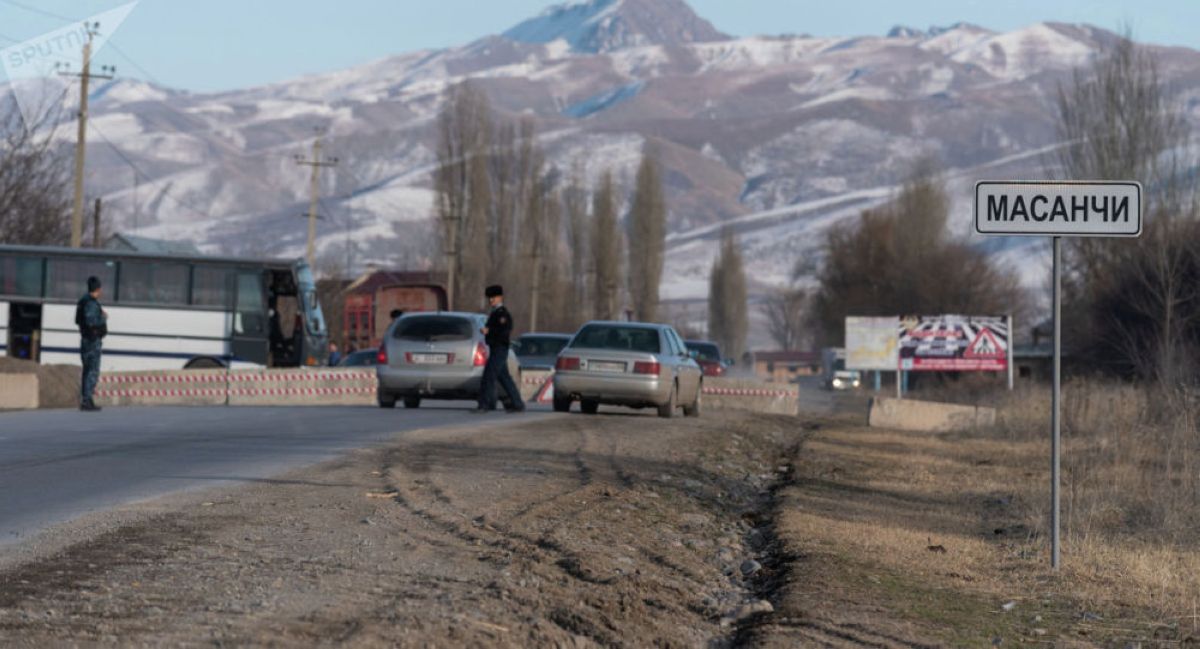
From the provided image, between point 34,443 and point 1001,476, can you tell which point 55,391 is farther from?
point 1001,476

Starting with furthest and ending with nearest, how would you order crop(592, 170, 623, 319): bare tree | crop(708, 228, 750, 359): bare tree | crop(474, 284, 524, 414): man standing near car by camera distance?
crop(708, 228, 750, 359): bare tree
crop(592, 170, 623, 319): bare tree
crop(474, 284, 524, 414): man standing near car

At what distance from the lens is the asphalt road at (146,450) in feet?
40.5

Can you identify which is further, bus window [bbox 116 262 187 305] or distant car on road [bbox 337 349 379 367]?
distant car on road [bbox 337 349 379 367]

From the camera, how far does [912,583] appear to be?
10.2m

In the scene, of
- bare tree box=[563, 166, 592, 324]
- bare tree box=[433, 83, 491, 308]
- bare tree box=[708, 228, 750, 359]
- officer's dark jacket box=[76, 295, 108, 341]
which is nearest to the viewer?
officer's dark jacket box=[76, 295, 108, 341]

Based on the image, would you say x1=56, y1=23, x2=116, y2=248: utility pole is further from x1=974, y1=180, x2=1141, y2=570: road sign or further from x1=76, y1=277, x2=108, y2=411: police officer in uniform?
x1=974, y1=180, x2=1141, y2=570: road sign

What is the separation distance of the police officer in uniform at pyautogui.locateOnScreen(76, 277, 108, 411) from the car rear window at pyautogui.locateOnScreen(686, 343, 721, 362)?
62.0ft

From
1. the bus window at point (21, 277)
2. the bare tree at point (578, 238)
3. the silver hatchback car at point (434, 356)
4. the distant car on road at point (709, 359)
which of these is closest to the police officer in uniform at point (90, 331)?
the silver hatchback car at point (434, 356)

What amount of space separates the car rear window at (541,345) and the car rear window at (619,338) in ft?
36.6

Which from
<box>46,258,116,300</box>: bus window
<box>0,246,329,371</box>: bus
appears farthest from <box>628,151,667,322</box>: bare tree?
<box>46,258,116,300</box>: bus window

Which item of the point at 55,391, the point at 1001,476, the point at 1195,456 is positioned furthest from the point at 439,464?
the point at 55,391

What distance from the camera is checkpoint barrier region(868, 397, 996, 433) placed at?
33.9 m

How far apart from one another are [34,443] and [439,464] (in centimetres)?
493

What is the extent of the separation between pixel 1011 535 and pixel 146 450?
8.56 meters
